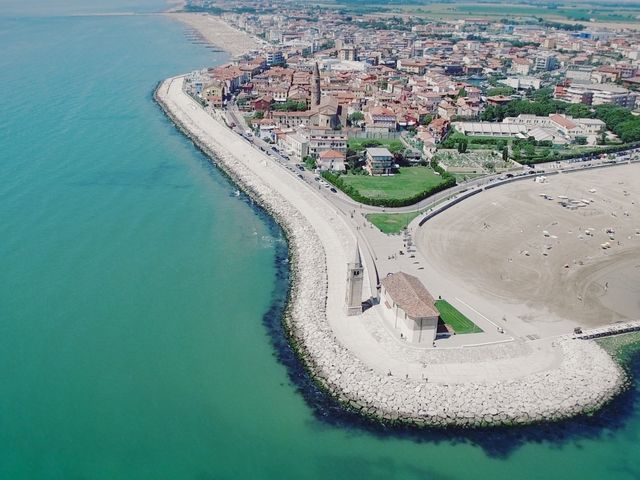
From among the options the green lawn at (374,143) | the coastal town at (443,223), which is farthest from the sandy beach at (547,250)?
the green lawn at (374,143)

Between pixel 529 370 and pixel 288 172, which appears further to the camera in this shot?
pixel 288 172

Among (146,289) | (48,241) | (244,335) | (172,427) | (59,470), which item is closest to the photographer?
(59,470)

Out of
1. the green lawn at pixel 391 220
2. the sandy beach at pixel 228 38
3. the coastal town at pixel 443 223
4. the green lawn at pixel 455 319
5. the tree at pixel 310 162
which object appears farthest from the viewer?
the sandy beach at pixel 228 38

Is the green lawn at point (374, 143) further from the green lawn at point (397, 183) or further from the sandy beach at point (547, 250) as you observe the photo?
the sandy beach at point (547, 250)

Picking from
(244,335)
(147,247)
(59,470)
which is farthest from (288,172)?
(59,470)

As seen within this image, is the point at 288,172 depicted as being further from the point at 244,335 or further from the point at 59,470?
the point at 59,470

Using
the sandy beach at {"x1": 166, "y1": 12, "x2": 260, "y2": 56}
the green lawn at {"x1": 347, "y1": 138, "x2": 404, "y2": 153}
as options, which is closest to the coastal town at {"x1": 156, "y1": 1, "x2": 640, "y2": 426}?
the green lawn at {"x1": 347, "y1": 138, "x2": 404, "y2": 153}
